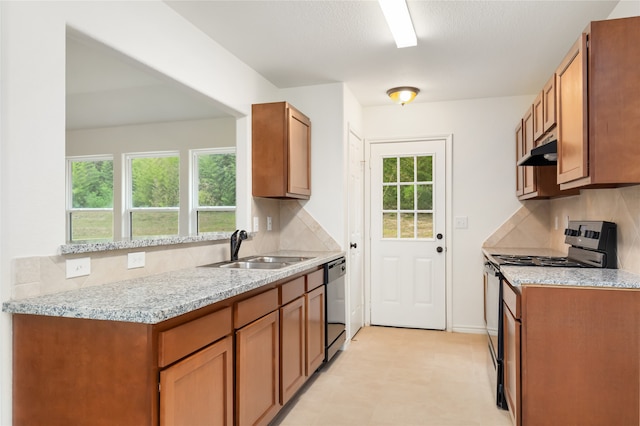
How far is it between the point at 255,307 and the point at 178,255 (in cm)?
71

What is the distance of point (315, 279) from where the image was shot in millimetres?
3111

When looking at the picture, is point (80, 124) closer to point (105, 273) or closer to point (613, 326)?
point (105, 273)

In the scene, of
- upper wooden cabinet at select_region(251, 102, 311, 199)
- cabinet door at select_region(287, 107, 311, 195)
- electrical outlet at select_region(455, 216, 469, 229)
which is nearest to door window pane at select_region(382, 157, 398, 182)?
electrical outlet at select_region(455, 216, 469, 229)

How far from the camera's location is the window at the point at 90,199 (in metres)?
5.81

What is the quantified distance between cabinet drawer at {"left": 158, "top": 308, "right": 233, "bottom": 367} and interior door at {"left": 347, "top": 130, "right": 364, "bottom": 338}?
2.32m

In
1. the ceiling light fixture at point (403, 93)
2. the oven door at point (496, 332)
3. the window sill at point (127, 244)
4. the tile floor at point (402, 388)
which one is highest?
the ceiling light fixture at point (403, 93)

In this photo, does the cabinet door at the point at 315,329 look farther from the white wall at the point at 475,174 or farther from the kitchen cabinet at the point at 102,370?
the white wall at the point at 475,174

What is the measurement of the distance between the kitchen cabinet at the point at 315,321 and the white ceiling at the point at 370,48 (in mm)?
1485

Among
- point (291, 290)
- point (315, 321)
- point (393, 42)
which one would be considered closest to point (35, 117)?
point (291, 290)

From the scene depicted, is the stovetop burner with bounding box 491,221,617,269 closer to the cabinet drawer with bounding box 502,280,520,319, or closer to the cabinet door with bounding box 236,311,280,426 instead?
the cabinet drawer with bounding box 502,280,520,319

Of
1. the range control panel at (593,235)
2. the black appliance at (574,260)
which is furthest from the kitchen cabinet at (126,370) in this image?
the range control panel at (593,235)

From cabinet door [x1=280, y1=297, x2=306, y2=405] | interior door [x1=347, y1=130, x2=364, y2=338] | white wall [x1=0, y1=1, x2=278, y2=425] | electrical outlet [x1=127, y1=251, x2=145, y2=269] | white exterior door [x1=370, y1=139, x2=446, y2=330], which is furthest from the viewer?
white exterior door [x1=370, y1=139, x2=446, y2=330]

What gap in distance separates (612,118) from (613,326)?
0.99 metres

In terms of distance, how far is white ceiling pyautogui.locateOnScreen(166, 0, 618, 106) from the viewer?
99.7 inches
